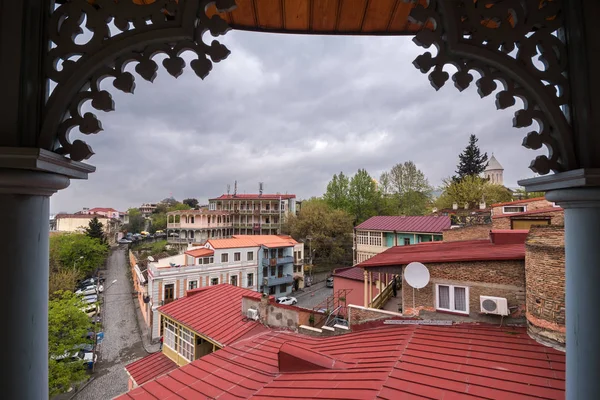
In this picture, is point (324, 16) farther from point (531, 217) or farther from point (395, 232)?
point (395, 232)

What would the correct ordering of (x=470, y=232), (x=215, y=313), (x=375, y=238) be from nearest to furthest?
(x=215, y=313) < (x=470, y=232) < (x=375, y=238)

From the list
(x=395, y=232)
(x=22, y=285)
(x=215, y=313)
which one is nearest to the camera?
(x=22, y=285)

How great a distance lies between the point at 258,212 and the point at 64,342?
32162 millimetres

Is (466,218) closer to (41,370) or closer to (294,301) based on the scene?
(294,301)

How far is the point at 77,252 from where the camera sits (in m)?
29.1

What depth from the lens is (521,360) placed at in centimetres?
473

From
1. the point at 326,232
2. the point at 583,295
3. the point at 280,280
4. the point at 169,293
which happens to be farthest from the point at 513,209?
the point at 169,293

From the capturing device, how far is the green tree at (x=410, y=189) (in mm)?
33219

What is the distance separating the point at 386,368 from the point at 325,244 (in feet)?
96.5

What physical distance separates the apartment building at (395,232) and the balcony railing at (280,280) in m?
6.56

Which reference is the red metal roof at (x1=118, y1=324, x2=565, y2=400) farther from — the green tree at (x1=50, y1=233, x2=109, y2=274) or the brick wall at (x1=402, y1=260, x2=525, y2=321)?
the green tree at (x1=50, y1=233, x2=109, y2=274)

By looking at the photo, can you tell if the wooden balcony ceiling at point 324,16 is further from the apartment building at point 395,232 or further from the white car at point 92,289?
the white car at point 92,289

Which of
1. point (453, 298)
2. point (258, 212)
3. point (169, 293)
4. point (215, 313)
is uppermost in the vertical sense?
point (258, 212)

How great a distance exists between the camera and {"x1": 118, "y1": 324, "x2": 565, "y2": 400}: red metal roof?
411 cm
